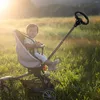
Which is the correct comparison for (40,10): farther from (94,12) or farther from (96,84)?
(96,84)

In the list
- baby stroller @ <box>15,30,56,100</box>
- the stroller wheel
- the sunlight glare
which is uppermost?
the sunlight glare

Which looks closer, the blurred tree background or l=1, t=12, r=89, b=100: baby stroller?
l=1, t=12, r=89, b=100: baby stroller

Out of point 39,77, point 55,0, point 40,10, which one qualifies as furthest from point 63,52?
point 55,0

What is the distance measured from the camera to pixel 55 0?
10394 centimetres

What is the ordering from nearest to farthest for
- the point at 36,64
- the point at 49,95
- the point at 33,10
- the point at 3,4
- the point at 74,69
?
1. the point at 36,64
2. the point at 49,95
3. the point at 74,69
4. the point at 3,4
5. the point at 33,10

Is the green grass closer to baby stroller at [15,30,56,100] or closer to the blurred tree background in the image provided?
baby stroller at [15,30,56,100]

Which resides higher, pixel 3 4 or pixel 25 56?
pixel 3 4

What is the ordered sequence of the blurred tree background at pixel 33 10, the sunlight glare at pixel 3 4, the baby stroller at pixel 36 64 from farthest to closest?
the blurred tree background at pixel 33 10, the sunlight glare at pixel 3 4, the baby stroller at pixel 36 64

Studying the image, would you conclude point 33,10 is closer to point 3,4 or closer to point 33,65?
point 3,4

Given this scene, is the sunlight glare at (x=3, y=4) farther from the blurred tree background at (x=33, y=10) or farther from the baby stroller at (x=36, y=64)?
the baby stroller at (x=36, y=64)

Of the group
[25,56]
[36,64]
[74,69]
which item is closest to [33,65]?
[36,64]

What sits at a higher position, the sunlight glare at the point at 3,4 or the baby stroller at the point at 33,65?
the sunlight glare at the point at 3,4

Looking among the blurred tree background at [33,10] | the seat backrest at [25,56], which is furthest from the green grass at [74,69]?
the blurred tree background at [33,10]

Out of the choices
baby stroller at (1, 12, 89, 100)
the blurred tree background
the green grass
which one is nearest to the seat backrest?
baby stroller at (1, 12, 89, 100)
